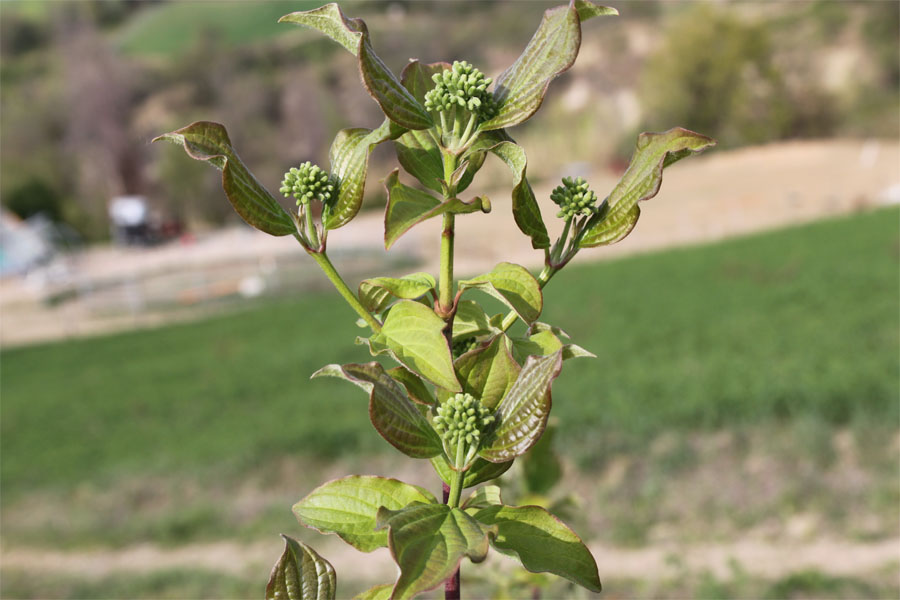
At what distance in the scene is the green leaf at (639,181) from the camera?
479 millimetres

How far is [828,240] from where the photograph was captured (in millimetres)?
10266

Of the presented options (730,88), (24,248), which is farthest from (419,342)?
(730,88)

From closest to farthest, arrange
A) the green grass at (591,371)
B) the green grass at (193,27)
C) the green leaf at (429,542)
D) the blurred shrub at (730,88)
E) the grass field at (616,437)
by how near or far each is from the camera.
Answer: the green leaf at (429,542), the grass field at (616,437), the green grass at (591,371), the blurred shrub at (730,88), the green grass at (193,27)

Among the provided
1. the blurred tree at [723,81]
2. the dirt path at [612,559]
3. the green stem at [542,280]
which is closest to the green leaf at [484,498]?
the green stem at [542,280]

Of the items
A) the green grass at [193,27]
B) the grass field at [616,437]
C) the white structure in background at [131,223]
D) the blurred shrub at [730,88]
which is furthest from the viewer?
the green grass at [193,27]

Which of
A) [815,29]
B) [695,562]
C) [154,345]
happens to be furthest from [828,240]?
[815,29]

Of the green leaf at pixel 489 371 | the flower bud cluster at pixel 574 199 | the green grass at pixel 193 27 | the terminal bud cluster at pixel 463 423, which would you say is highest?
the green grass at pixel 193 27

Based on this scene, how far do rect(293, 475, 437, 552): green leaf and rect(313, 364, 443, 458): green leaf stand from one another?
0.05 meters

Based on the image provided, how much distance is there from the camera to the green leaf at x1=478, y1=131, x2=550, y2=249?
1.52 feet

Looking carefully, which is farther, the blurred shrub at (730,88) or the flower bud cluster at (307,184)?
the blurred shrub at (730,88)

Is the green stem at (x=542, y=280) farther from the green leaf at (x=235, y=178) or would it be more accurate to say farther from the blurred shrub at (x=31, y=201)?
the blurred shrub at (x=31, y=201)

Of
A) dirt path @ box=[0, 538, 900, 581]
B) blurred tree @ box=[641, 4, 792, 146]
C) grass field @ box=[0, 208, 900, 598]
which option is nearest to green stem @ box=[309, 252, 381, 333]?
grass field @ box=[0, 208, 900, 598]

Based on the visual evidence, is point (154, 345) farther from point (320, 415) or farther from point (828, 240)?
point (828, 240)

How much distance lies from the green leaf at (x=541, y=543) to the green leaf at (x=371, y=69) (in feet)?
0.78
